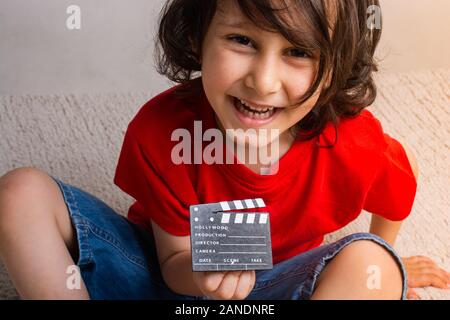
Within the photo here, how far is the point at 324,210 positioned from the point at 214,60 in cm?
32

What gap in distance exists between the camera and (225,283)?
90 centimetres

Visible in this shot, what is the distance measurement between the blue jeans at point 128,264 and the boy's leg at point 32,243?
0.12 feet

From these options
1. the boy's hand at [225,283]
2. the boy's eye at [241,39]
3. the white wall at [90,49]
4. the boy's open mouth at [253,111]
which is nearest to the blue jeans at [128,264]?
the boy's hand at [225,283]

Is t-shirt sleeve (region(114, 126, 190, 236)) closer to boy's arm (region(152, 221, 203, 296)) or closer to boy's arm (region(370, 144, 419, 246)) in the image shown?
boy's arm (region(152, 221, 203, 296))

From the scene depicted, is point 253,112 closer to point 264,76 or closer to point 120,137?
point 264,76

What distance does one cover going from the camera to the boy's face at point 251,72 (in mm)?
867

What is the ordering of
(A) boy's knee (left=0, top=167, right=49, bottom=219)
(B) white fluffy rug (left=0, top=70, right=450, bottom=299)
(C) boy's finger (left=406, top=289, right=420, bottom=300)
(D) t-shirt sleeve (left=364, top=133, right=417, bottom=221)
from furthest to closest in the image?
(B) white fluffy rug (left=0, top=70, right=450, bottom=299), (C) boy's finger (left=406, top=289, right=420, bottom=300), (D) t-shirt sleeve (left=364, top=133, right=417, bottom=221), (A) boy's knee (left=0, top=167, right=49, bottom=219)

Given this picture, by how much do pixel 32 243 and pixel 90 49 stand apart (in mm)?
836

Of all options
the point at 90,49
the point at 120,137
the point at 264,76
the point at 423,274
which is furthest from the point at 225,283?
the point at 90,49

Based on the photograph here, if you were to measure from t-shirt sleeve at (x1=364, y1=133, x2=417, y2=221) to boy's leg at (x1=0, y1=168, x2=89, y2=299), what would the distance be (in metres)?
0.49

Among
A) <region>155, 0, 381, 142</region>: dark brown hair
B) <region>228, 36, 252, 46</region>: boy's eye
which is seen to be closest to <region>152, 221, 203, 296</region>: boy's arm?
<region>155, 0, 381, 142</region>: dark brown hair

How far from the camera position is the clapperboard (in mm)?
870

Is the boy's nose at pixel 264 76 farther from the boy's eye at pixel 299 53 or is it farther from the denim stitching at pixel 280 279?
the denim stitching at pixel 280 279

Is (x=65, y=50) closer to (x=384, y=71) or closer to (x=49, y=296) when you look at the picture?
(x=384, y=71)
